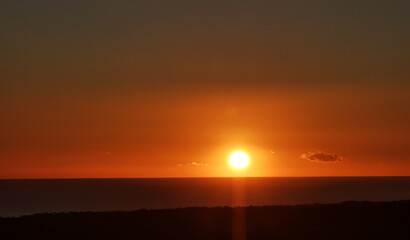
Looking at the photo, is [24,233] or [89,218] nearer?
[24,233]

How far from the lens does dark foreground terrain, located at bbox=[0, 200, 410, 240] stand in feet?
97.2

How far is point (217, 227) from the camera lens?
3134 centimetres

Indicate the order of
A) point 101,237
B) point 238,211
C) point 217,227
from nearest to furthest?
point 101,237 → point 217,227 → point 238,211

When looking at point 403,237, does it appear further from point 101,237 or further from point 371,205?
point 101,237

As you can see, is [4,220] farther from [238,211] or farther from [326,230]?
[326,230]

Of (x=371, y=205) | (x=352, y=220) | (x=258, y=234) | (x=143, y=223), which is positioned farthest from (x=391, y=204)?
(x=143, y=223)

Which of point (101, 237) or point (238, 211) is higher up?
point (238, 211)

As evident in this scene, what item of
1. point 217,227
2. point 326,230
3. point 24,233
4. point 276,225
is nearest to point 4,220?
point 24,233

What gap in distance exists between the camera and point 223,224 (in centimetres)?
3188

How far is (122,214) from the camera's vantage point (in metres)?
33.2

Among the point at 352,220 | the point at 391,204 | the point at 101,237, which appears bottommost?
the point at 101,237

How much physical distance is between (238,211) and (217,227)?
10.3ft

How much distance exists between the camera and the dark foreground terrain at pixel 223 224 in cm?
2964

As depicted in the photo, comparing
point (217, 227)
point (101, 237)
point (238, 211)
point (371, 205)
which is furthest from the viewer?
point (371, 205)
